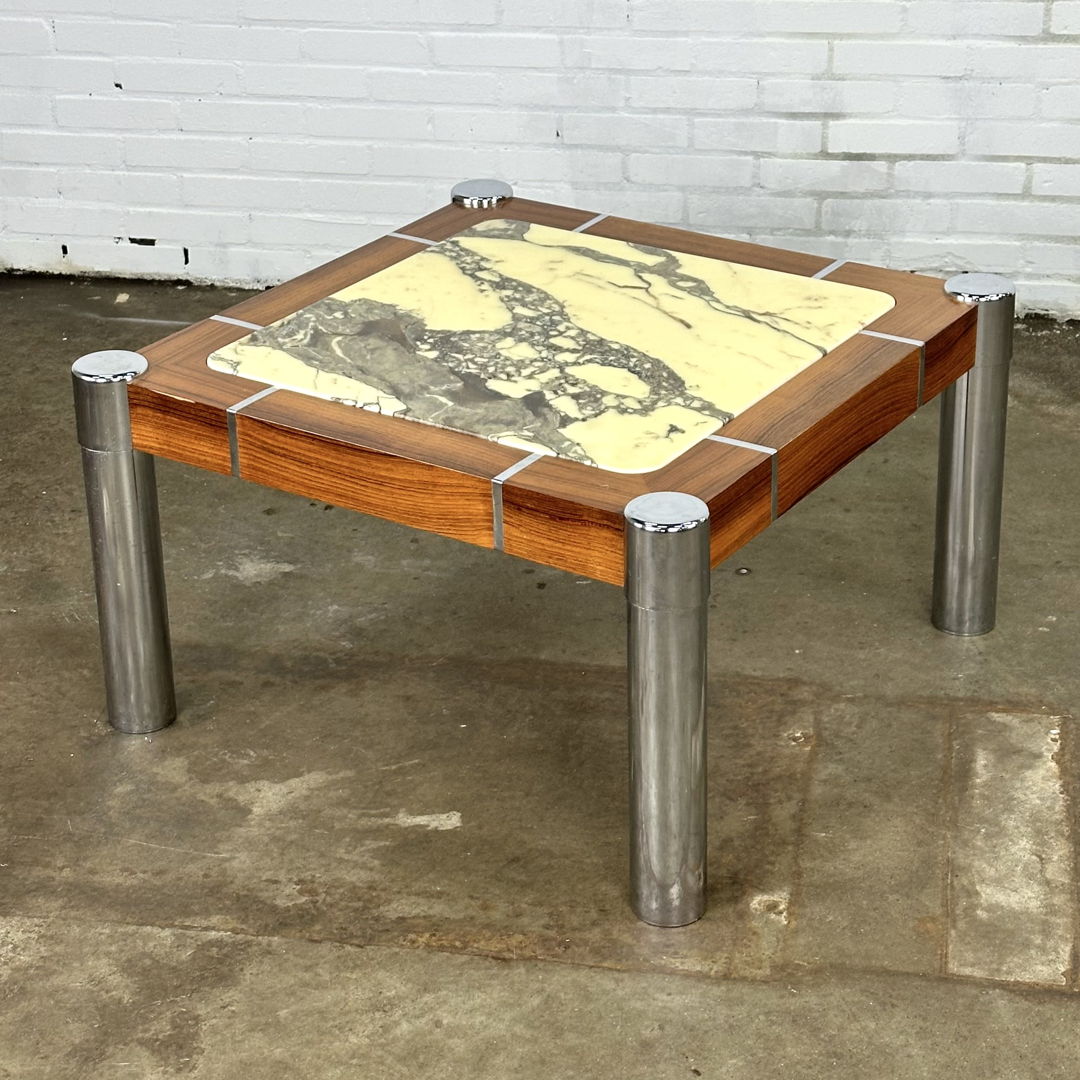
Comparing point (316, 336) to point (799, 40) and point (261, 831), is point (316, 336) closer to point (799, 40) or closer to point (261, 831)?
point (261, 831)

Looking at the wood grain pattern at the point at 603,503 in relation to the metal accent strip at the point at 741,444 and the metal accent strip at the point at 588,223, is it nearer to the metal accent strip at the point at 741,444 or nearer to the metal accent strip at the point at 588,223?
the metal accent strip at the point at 741,444

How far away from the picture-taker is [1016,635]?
212cm

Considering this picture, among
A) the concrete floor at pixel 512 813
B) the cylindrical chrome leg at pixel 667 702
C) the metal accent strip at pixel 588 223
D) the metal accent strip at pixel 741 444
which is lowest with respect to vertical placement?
the concrete floor at pixel 512 813

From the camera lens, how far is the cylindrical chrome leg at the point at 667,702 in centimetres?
149

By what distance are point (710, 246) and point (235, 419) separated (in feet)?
2.16

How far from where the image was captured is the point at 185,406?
1.73 metres

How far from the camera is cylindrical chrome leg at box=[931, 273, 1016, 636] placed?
194cm

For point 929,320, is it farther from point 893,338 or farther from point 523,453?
point 523,453

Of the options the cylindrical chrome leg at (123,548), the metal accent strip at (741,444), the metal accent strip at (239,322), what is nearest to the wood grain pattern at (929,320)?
the metal accent strip at (741,444)

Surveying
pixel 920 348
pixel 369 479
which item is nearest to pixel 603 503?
pixel 369 479

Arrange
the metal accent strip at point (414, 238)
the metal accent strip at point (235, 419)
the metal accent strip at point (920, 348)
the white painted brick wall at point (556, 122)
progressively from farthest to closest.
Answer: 1. the white painted brick wall at point (556, 122)
2. the metal accent strip at point (414, 238)
3. the metal accent strip at point (920, 348)
4. the metal accent strip at point (235, 419)

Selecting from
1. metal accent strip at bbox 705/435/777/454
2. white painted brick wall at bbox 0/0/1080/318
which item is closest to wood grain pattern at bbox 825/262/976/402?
metal accent strip at bbox 705/435/777/454

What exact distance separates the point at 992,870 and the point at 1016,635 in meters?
0.44

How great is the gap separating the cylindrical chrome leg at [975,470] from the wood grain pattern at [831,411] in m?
0.18
